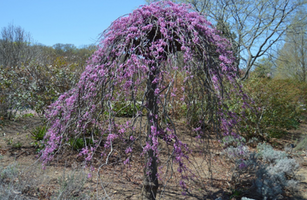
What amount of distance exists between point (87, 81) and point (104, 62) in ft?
0.96

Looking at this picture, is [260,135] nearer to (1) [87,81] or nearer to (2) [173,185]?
(2) [173,185]

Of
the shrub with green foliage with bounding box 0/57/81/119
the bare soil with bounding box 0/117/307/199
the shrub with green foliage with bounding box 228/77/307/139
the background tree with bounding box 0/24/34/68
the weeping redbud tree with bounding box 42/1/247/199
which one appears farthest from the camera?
the background tree with bounding box 0/24/34/68

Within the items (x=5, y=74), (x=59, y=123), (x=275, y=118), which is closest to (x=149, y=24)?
(x=59, y=123)

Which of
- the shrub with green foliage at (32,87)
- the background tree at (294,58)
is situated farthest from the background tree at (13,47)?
the background tree at (294,58)

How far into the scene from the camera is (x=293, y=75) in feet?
69.6

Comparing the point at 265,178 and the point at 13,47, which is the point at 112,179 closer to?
the point at 265,178

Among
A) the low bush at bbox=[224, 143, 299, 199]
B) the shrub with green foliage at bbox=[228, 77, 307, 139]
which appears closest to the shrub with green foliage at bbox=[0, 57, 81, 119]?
the low bush at bbox=[224, 143, 299, 199]

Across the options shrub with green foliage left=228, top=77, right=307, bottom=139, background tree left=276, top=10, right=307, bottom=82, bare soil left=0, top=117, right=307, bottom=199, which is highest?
background tree left=276, top=10, right=307, bottom=82

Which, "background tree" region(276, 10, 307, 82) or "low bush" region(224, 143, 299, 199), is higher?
"background tree" region(276, 10, 307, 82)

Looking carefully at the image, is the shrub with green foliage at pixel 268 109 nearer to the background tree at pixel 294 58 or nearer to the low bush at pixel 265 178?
the low bush at pixel 265 178

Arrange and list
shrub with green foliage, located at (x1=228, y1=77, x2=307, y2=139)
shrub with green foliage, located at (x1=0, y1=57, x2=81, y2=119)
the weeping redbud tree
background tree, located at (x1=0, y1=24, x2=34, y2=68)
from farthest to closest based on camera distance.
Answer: background tree, located at (x1=0, y1=24, x2=34, y2=68), shrub with green foliage, located at (x1=228, y1=77, x2=307, y2=139), shrub with green foliage, located at (x1=0, y1=57, x2=81, y2=119), the weeping redbud tree

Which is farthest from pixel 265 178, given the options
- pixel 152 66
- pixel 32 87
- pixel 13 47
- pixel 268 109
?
pixel 13 47

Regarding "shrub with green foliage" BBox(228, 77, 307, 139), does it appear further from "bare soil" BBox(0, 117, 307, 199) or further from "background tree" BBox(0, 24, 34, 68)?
"background tree" BBox(0, 24, 34, 68)

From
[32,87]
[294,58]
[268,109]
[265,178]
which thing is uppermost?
[294,58]
